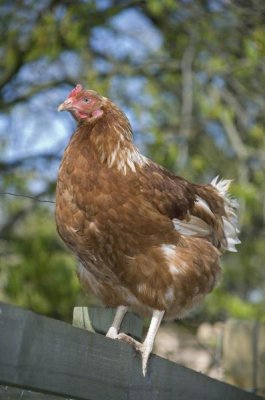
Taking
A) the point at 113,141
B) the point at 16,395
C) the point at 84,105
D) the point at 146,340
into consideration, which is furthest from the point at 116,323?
the point at 84,105

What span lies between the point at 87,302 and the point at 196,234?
13.0 feet

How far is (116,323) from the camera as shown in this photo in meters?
3.40

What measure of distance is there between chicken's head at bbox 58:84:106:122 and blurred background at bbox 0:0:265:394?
312 cm

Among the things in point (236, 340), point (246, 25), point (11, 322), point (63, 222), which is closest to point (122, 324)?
point (63, 222)

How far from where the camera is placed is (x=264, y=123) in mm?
8289

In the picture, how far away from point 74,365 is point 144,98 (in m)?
Answer: 7.01

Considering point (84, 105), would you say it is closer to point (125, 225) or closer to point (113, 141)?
point (113, 141)

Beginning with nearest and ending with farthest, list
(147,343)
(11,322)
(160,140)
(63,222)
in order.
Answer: (11,322), (147,343), (63,222), (160,140)

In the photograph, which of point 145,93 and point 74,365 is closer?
point 74,365

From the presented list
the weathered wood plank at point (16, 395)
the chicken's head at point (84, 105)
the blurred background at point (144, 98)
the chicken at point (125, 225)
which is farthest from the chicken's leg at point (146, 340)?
the blurred background at point (144, 98)

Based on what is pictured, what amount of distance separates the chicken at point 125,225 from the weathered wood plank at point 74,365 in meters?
0.24

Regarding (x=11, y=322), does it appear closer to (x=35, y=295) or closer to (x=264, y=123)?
(x=35, y=295)

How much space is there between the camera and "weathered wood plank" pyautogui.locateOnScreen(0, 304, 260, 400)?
176cm

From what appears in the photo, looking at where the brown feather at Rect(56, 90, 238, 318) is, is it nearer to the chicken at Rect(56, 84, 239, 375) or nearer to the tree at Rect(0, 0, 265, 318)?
the chicken at Rect(56, 84, 239, 375)
